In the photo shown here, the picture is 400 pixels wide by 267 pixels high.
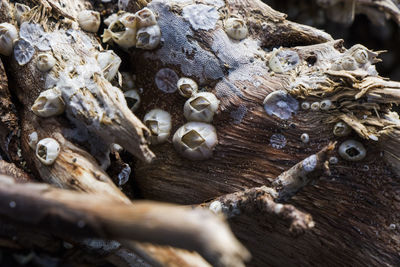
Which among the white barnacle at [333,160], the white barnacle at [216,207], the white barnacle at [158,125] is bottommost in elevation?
the white barnacle at [216,207]

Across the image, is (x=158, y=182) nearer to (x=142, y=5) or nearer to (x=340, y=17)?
(x=142, y=5)

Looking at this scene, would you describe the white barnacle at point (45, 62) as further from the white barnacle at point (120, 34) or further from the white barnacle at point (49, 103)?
the white barnacle at point (120, 34)

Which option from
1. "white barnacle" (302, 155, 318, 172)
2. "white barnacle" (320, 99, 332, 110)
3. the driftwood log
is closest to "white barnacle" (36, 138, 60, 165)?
the driftwood log

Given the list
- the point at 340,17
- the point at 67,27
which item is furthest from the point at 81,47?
the point at 340,17

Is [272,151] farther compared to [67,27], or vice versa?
[67,27]

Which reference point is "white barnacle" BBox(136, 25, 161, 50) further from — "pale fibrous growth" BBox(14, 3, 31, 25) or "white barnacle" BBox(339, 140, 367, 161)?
"white barnacle" BBox(339, 140, 367, 161)

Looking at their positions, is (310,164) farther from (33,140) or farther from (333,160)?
(33,140)

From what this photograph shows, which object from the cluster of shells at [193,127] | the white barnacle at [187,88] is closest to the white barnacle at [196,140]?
the cluster of shells at [193,127]

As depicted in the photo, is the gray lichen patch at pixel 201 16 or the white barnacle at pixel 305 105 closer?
the white barnacle at pixel 305 105
